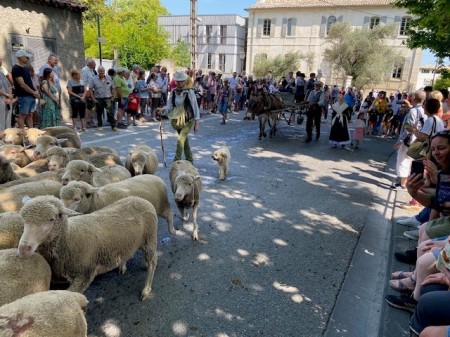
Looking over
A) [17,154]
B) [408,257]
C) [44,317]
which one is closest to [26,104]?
[17,154]

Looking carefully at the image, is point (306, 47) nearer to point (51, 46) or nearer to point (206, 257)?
point (51, 46)

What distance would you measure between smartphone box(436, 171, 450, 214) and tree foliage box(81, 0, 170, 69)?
32.0 meters

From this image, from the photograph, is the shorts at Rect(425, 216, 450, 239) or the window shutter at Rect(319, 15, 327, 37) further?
the window shutter at Rect(319, 15, 327, 37)

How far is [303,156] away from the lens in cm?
940

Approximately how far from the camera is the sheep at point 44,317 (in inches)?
69.2

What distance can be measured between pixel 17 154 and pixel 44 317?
4019 mm

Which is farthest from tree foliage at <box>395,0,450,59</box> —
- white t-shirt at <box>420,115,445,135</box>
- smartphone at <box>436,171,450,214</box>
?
smartphone at <box>436,171,450,214</box>

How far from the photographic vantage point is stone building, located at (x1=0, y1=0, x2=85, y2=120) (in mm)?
10469

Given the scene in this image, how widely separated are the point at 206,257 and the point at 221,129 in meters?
8.78

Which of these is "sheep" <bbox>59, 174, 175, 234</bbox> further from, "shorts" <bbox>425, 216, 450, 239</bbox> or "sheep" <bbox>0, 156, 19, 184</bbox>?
"shorts" <bbox>425, 216, 450, 239</bbox>

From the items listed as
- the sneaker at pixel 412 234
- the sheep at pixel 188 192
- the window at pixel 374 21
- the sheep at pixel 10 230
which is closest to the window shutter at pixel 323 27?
the window at pixel 374 21

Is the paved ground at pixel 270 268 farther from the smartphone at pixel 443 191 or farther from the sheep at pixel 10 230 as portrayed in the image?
the smartphone at pixel 443 191

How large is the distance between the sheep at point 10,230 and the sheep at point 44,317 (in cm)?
90

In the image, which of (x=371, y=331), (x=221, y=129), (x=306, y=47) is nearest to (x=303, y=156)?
(x=221, y=129)
